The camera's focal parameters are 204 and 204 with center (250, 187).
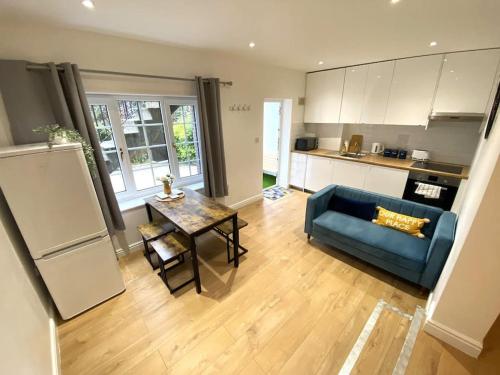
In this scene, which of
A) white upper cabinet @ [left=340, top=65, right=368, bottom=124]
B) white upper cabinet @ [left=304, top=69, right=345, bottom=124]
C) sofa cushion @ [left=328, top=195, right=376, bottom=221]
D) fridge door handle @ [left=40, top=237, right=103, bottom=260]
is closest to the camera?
fridge door handle @ [left=40, top=237, right=103, bottom=260]

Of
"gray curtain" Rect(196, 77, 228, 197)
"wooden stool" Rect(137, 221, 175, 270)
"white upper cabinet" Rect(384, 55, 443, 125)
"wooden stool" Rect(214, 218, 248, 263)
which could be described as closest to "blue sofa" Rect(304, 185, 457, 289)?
"wooden stool" Rect(214, 218, 248, 263)

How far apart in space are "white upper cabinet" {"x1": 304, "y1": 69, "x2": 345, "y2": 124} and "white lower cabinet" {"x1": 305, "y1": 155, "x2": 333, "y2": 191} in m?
0.80

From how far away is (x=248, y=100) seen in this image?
333 centimetres

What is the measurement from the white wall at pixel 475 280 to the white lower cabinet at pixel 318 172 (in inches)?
101

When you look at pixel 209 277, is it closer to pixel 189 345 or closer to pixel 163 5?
pixel 189 345

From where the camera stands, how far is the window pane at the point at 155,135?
105 inches

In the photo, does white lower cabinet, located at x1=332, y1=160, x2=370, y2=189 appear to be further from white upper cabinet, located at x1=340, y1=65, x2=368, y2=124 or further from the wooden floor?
the wooden floor

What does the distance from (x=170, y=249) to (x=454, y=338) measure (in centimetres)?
242

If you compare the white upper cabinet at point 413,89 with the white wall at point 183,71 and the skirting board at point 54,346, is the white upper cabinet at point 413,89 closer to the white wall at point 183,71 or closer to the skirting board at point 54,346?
the white wall at point 183,71

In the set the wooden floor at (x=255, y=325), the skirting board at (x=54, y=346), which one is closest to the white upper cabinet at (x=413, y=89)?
the wooden floor at (x=255, y=325)

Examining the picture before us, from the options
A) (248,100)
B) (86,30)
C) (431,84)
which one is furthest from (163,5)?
(431,84)

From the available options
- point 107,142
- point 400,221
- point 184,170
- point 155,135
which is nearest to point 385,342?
point 400,221

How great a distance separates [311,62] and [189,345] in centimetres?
395

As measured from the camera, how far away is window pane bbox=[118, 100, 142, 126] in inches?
93.9
